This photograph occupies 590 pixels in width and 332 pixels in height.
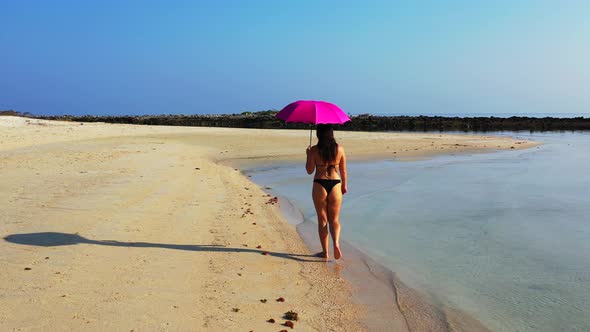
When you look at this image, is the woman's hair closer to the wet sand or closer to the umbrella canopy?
the umbrella canopy

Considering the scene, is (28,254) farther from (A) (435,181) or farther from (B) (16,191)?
(A) (435,181)

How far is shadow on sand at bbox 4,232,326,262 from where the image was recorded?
22.5 feet

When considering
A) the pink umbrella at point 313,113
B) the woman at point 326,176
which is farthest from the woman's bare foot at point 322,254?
the pink umbrella at point 313,113

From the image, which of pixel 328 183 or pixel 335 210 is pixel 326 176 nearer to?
pixel 328 183

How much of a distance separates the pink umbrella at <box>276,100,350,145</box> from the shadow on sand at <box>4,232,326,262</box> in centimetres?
195

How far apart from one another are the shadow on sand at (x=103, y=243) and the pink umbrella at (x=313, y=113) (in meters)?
1.95

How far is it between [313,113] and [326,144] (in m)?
0.45

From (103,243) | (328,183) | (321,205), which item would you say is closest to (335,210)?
(321,205)

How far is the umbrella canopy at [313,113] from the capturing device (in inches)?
257

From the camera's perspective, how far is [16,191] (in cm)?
1045

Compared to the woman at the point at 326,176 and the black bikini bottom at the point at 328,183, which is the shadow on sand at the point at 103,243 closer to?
the woman at the point at 326,176

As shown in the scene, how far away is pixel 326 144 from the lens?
21.7ft

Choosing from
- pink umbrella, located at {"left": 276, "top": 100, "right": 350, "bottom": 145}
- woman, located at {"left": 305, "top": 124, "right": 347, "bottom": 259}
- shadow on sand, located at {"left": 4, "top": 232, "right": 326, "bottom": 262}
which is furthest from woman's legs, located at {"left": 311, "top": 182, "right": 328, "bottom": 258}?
pink umbrella, located at {"left": 276, "top": 100, "right": 350, "bottom": 145}

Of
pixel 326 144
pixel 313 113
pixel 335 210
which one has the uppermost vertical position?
pixel 313 113
